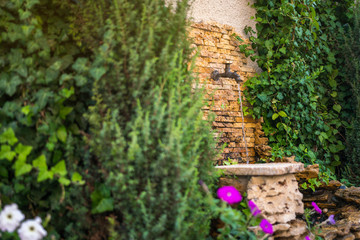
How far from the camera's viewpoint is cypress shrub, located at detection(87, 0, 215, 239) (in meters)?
1.51

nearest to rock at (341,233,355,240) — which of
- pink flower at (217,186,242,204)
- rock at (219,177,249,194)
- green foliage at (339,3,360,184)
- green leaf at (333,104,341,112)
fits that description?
rock at (219,177,249,194)

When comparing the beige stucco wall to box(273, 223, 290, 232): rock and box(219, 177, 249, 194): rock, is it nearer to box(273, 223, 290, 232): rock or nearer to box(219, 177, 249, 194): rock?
box(219, 177, 249, 194): rock

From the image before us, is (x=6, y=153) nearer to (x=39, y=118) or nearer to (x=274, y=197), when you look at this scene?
(x=39, y=118)

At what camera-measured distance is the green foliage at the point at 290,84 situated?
154 inches

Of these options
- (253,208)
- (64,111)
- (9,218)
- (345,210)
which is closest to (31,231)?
(9,218)

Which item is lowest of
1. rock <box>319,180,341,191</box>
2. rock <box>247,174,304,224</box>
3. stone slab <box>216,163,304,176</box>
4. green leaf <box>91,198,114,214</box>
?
rock <box>319,180,341,191</box>

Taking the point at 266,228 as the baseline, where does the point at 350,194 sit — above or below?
below

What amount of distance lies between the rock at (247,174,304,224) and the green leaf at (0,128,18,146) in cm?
158

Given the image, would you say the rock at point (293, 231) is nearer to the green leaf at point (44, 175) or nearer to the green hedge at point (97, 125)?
the green hedge at point (97, 125)

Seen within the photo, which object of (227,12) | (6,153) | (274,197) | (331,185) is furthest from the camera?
(227,12)

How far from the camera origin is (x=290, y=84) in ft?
12.9

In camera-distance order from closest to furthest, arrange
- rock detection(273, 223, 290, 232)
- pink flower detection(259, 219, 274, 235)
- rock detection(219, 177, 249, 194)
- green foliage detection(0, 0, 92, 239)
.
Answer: green foliage detection(0, 0, 92, 239)
pink flower detection(259, 219, 274, 235)
rock detection(273, 223, 290, 232)
rock detection(219, 177, 249, 194)

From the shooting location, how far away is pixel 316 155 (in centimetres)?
416

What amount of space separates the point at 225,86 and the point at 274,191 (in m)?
1.60
